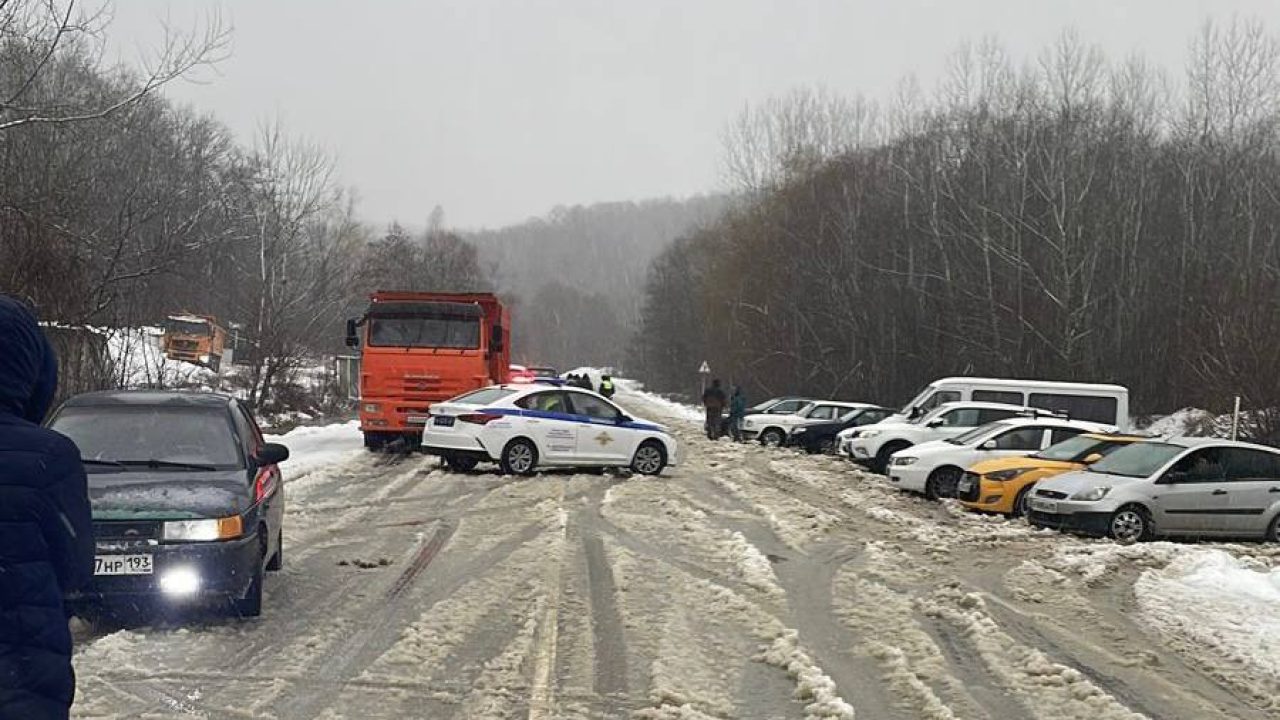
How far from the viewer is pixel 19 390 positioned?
2979 mm

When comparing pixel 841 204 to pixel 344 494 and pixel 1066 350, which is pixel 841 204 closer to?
pixel 1066 350

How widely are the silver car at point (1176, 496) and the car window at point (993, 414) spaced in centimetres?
780

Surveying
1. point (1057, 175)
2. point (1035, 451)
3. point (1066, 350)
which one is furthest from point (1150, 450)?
point (1057, 175)

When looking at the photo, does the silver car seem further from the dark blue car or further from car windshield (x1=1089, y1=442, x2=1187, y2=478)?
the dark blue car

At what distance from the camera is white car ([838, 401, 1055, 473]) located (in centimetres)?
2297

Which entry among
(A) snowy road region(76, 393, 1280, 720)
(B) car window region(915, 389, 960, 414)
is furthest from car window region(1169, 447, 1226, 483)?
(B) car window region(915, 389, 960, 414)

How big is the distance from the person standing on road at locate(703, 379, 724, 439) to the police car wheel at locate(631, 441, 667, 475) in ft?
41.6

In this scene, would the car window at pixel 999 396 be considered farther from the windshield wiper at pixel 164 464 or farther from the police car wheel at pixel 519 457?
the windshield wiper at pixel 164 464

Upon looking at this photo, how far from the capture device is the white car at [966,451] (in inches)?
733

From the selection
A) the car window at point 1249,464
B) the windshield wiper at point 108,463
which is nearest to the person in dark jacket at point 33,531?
the windshield wiper at point 108,463

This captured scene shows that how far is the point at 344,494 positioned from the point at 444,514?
289 cm

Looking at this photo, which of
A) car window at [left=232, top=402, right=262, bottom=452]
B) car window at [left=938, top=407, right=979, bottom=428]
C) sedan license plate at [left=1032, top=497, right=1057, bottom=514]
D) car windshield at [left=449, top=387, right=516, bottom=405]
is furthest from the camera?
car window at [left=938, top=407, right=979, bottom=428]

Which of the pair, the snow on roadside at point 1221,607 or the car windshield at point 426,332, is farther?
the car windshield at point 426,332

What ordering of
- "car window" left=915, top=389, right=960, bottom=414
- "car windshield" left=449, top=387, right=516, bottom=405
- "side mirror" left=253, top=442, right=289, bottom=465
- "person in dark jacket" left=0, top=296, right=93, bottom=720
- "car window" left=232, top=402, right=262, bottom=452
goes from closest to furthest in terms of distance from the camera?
1. "person in dark jacket" left=0, top=296, right=93, bottom=720
2. "side mirror" left=253, top=442, right=289, bottom=465
3. "car window" left=232, top=402, right=262, bottom=452
4. "car windshield" left=449, top=387, right=516, bottom=405
5. "car window" left=915, top=389, right=960, bottom=414
